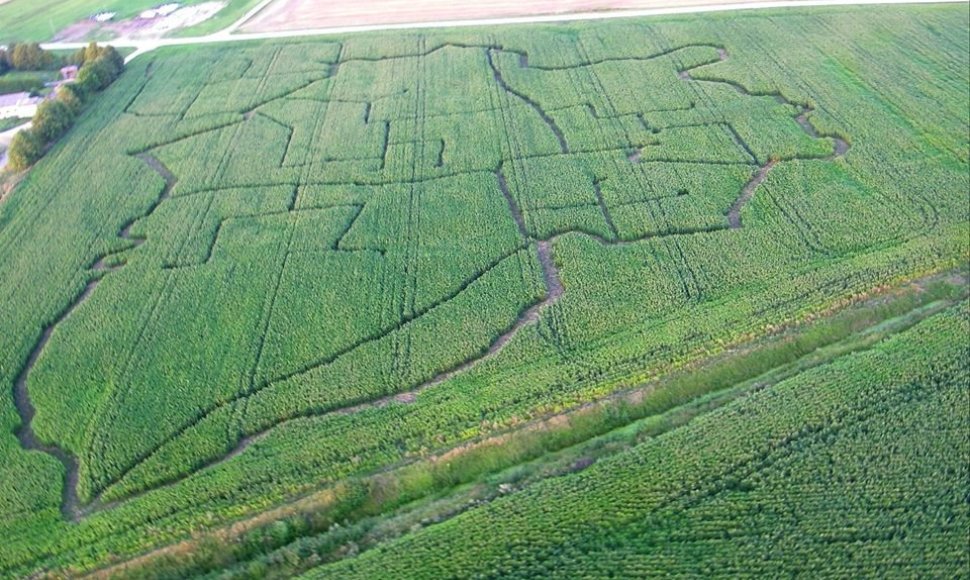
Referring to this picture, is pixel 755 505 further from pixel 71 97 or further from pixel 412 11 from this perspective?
pixel 412 11

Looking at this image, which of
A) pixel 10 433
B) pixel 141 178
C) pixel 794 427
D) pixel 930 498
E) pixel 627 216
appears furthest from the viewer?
pixel 141 178

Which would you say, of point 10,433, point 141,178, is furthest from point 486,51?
point 10,433

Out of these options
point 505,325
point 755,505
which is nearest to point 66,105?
point 505,325

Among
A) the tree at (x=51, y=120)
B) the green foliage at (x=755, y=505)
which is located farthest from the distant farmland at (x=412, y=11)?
the green foliage at (x=755, y=505)

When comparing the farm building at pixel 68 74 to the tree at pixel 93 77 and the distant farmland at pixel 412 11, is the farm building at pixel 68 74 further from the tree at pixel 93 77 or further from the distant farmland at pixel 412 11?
the distant farmland at pixel 412 11

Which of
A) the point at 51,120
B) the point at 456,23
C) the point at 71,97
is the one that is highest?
the point at 71,97

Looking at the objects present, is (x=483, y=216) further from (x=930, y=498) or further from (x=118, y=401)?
(x=930, y=498)
